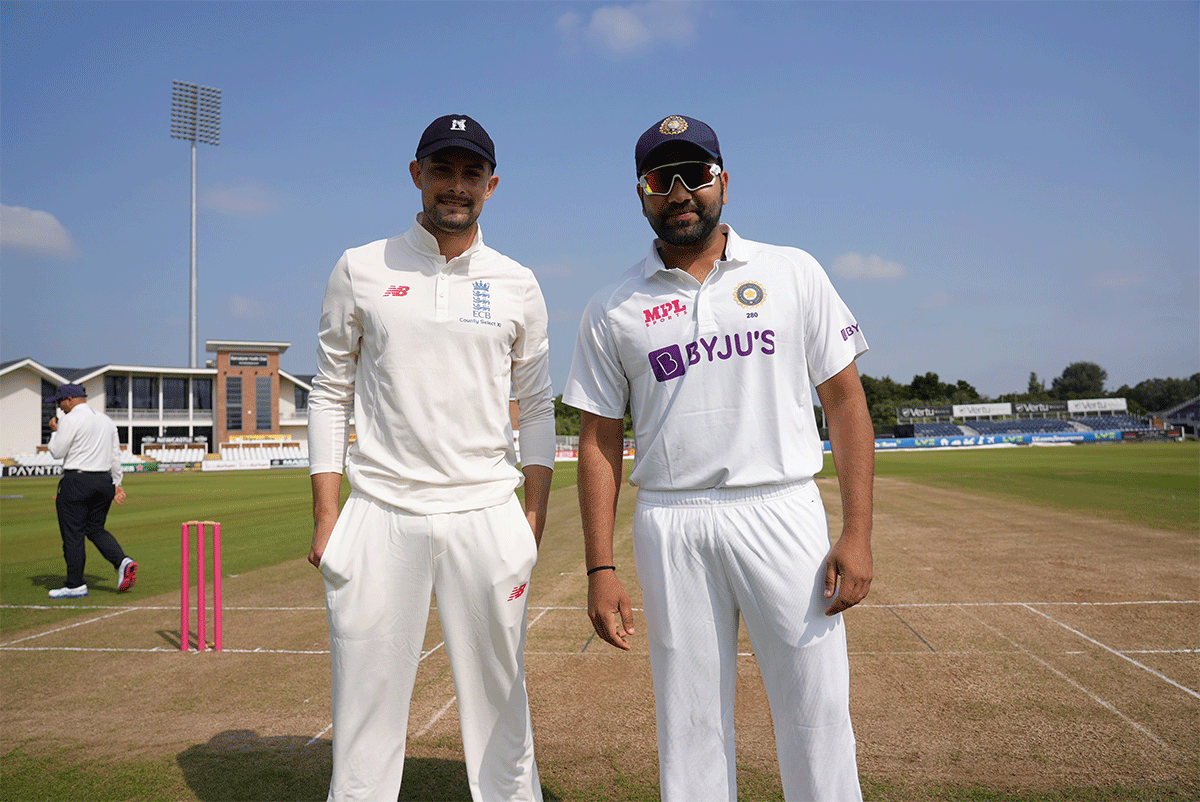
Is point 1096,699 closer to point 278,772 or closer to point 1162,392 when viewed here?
point 278,772

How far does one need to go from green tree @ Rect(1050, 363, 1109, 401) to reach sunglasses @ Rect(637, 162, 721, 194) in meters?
157

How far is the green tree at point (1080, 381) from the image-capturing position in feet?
448

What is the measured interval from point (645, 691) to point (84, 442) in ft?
23.4

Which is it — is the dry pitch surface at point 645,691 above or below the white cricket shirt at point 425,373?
below

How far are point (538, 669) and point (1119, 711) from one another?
3505 millimetres

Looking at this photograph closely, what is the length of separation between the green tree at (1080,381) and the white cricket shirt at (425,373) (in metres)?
157

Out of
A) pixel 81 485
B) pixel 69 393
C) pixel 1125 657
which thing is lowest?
pixel 1125 657

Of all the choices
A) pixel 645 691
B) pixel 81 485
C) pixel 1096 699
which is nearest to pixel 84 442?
pixel 81 485

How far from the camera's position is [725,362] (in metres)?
2.35

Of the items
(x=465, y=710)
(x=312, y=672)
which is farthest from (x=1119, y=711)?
(x=312, y=672)

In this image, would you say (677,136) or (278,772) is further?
(278,772)

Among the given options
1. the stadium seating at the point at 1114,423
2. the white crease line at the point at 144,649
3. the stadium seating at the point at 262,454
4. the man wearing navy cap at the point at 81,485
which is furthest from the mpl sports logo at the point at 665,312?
the stadium seating at the point at 1114,423

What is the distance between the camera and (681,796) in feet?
7.38

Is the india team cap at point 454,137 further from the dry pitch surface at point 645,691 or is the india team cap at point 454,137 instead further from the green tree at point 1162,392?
the green tree at point 1162,392
